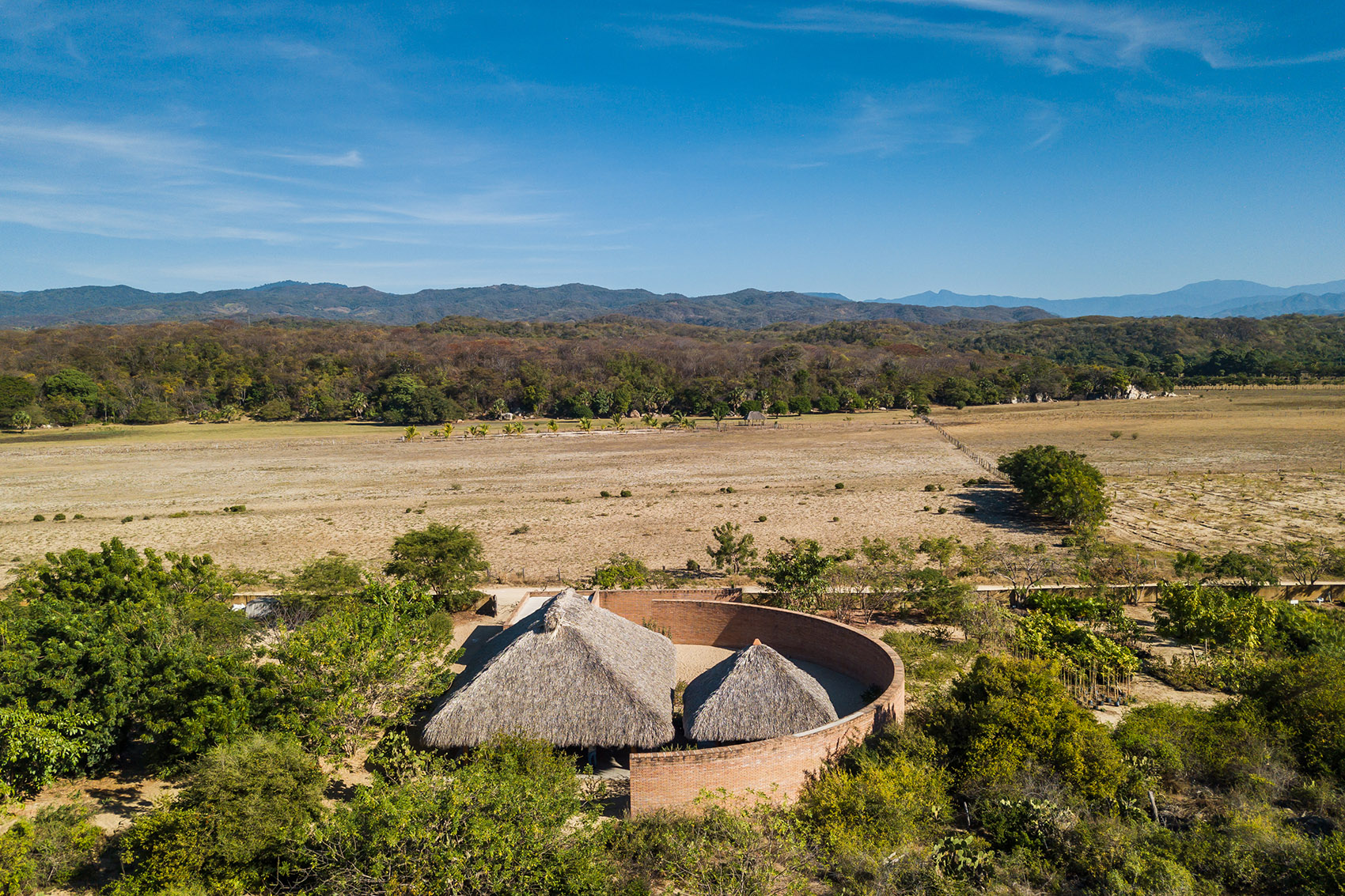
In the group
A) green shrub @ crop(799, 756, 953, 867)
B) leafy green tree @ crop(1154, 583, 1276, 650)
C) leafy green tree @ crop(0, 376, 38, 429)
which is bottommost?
green shrub @ crop(799, 756, 953, 867)

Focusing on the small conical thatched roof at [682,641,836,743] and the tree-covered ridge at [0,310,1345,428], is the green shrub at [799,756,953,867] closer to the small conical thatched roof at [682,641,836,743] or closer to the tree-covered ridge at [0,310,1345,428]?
the small conical thatched roof at [682,641,836,743]

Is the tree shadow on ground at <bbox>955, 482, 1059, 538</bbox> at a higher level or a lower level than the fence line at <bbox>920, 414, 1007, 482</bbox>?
lower

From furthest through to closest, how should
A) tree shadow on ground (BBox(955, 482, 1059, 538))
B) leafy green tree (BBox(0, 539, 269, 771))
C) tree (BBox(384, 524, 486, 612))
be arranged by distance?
tree shadow on ground (BBox(955, 482, 1059, 538)) → tree (BBox(384, 524, 486, 612)) → leafy green tree (BBox(0, 539, 269, 771))

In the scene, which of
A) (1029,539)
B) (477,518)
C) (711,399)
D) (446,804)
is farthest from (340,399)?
(446,804)

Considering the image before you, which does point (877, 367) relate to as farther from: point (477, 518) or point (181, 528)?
point (181, 528)

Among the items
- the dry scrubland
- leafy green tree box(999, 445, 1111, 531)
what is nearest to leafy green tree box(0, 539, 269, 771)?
the dry scrubland

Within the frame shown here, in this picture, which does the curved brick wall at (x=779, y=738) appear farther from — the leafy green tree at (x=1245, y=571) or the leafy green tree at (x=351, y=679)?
the leafy green tree at (x=1245, y=571)

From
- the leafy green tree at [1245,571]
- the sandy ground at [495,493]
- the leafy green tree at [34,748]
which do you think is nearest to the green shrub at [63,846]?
the leafy green tree at [34,748]
